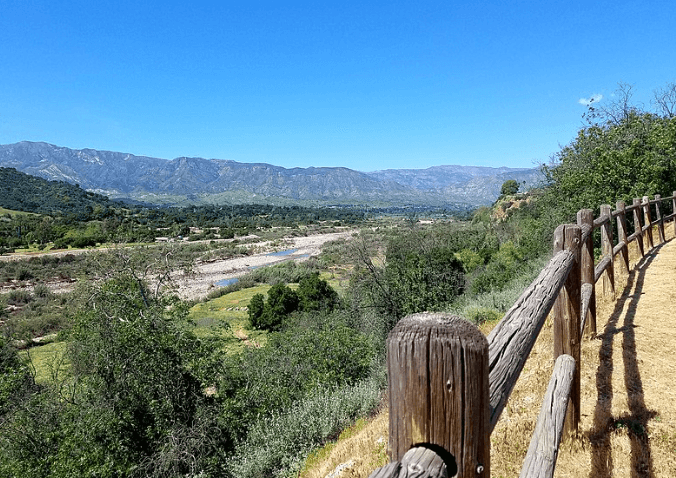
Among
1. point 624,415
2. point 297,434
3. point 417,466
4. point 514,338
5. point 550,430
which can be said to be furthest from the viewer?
point 297,434

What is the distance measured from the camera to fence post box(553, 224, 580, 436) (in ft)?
9.95

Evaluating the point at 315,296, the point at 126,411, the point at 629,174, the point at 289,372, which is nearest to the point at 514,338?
the point at 126,411

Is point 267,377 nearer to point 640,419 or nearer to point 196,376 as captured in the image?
point 196,376

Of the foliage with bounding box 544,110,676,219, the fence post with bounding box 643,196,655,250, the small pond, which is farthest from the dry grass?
the small pond

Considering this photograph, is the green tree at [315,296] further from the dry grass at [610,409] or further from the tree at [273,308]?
the dry grass at [610,409]

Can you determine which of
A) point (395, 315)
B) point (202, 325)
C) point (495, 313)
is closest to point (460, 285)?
point (395, 315)

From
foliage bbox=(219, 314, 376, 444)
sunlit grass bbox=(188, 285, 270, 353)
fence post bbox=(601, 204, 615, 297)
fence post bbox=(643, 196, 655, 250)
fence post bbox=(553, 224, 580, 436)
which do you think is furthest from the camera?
sunlit grass bbox=(188, 285, 270, 353)

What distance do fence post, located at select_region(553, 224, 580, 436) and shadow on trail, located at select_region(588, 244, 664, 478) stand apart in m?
0.22

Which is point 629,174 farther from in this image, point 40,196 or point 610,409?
point 40,196

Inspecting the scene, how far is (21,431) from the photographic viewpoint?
349 inches

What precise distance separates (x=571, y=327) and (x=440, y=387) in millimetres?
2584

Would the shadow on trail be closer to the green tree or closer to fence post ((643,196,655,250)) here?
fence post ((643,196,655,250))

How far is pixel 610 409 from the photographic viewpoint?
341 cm

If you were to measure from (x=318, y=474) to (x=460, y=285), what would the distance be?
1932cm
